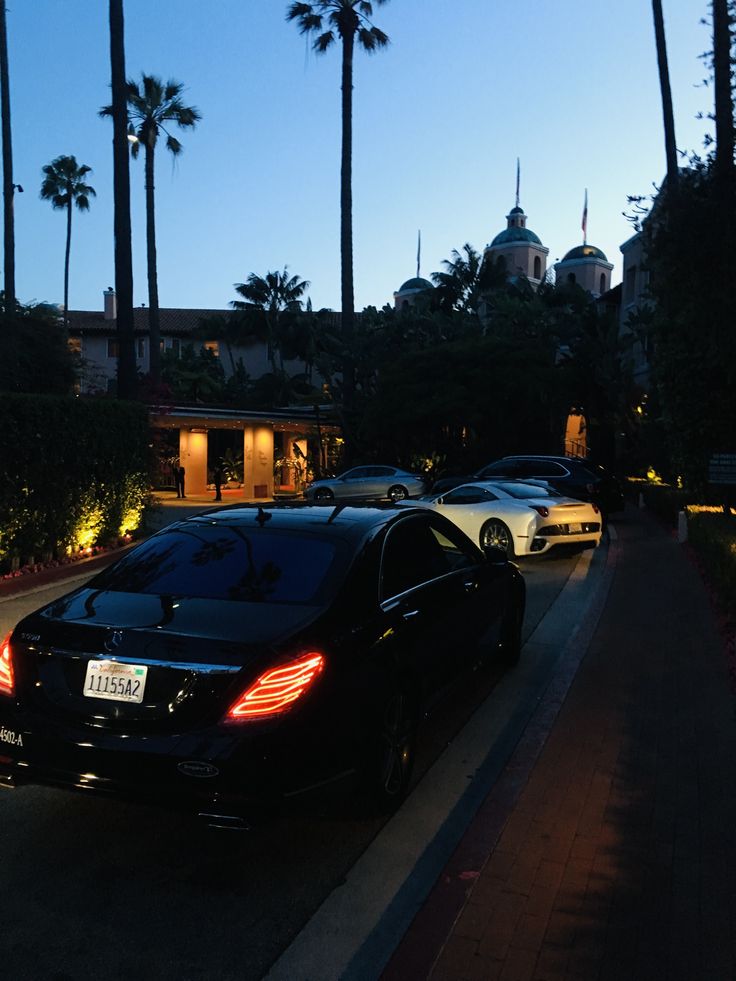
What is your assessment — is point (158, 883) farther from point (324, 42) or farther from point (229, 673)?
point (324, 42)

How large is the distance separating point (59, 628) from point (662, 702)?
4.47 metres

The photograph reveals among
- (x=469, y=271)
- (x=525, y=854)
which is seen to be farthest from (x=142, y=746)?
(x=469, y=271)

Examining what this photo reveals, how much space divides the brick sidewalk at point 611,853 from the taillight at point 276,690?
1.00 metres

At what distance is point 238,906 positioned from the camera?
3646 millimetres

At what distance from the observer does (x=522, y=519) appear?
1334cm

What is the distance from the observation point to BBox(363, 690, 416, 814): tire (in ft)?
13.8

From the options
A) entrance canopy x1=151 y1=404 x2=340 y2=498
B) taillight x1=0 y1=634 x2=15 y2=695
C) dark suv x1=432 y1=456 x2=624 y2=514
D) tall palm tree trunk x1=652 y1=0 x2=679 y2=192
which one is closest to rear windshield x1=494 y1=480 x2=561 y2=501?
dark suv x1=432 y1=456 x2=624 y2=514

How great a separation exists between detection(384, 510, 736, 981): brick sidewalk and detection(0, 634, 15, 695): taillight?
6.69 feet

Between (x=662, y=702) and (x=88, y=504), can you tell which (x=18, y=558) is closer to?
(x=88, y=504)

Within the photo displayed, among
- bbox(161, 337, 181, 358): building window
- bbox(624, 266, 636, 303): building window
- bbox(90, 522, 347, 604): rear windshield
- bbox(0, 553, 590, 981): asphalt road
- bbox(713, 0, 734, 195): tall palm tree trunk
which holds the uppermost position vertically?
bbox(624, 266, 636, 303): building window

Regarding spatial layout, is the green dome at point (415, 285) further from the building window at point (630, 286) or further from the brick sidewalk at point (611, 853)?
the brick sidewalk at point (611, 853)

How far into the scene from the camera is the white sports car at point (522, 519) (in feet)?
43.8

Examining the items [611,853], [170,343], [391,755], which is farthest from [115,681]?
[170,343]

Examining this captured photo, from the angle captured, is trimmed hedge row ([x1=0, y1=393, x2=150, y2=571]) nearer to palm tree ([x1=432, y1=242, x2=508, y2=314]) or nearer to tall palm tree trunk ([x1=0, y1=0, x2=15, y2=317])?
tall palm tree trunk ([x1=0, y1=0, x2=15, y2=317])
